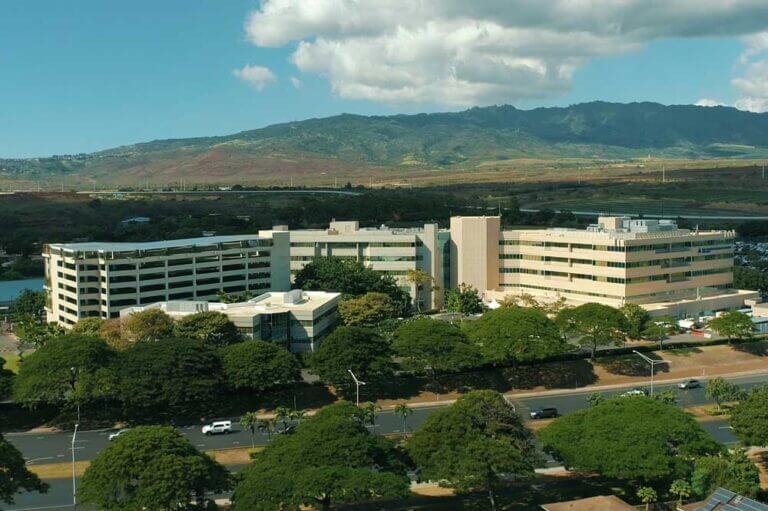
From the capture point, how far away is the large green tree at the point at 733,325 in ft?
282

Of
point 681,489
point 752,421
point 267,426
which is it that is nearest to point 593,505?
point 681,489

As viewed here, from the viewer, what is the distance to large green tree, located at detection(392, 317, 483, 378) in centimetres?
7381

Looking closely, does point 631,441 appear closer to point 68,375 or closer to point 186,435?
point 186,435

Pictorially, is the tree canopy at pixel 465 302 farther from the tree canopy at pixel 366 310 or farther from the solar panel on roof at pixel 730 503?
the solar panel on roof at pixel 730 503

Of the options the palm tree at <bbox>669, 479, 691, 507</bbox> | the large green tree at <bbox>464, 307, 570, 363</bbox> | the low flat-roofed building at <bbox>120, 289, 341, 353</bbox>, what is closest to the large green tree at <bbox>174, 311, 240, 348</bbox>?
the low flat-roofed building at <bbox>120, 289, 341, 353</bbox>

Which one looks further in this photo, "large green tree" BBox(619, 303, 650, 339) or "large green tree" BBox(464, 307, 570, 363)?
"large green tree" BBox(619, 303, 650, 339)

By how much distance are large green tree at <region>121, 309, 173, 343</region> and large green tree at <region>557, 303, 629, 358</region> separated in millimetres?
39573

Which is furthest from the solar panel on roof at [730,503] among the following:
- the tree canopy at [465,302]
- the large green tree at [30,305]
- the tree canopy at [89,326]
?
the large green tree at [30,305]

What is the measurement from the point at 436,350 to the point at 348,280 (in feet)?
89.4

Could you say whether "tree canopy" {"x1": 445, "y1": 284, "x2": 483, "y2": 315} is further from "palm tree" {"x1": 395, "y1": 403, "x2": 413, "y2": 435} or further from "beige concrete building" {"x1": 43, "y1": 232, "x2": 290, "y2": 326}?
"palm tree" {"x1": 395, "y1": 403, "x2": 413, "y2": 435}

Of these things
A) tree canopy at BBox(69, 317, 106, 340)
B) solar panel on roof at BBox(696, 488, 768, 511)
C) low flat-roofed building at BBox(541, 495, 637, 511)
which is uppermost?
tree canopy at BBox(69, 317, 106, 340)

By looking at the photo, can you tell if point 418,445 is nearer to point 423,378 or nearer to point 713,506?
point 713,506

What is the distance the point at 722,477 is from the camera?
45656 millimetres

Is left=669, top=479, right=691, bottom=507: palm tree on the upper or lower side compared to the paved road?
upper
